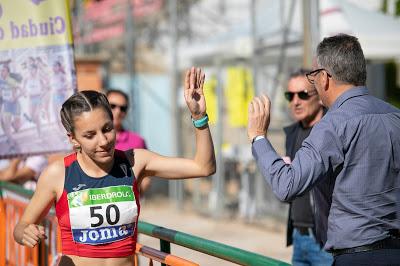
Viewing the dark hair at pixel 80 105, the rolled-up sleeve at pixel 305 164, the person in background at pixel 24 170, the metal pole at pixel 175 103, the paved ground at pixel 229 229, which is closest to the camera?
the rolled-up sleeve at pixel 305 164

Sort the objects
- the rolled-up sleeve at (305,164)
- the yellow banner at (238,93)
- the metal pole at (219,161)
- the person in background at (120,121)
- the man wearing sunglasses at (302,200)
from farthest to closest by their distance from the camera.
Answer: the metal pole at (219,161) < the yellow banner at (238,93) < the person in background at (120,121) < the man wearing sunglasses at (302,200) < the rolled-up sleeve at (305,164)

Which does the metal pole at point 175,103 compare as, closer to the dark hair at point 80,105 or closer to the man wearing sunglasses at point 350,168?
the dark hair at point 80,105

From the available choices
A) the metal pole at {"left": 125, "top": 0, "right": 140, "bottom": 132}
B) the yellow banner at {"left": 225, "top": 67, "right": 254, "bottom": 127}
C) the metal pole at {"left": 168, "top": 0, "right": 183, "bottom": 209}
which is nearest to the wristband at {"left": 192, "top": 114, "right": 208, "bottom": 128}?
the yellow banner at {"left": 225, "top": 67, "right": 254, "bottom": 127}

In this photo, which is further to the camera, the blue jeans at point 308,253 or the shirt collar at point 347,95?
the blue jeans at point 308,253

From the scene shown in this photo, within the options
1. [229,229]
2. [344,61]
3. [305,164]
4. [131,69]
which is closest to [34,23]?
[344,61]

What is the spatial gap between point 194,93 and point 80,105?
1.76ft

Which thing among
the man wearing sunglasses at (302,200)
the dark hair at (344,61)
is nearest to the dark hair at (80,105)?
the dark hair at (344,61)

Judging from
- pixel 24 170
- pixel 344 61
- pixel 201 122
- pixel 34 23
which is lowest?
pixel 24 170

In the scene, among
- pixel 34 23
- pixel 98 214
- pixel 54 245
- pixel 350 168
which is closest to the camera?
pixel 350 168

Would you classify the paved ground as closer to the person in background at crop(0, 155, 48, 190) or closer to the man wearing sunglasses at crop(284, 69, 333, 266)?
the person in background at crop(0, 155, 48, 190)

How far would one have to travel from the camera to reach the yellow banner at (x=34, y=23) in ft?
18.4

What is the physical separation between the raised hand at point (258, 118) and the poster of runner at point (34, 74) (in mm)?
2678

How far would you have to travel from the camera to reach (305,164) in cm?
310

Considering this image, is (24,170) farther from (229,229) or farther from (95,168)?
(229,229)
